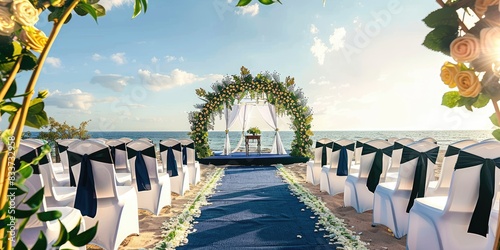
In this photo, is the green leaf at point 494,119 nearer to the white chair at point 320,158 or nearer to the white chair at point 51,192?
the white chair at point 51,192

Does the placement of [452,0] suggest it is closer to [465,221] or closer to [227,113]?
[465,221]

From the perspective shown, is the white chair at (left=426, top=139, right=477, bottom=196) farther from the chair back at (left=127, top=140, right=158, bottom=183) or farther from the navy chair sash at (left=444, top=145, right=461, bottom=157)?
the chair back at (left=127, top=140, right=158, bottom=183)

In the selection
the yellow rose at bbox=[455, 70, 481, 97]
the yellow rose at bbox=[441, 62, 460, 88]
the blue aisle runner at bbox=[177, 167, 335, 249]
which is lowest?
the blue aisle runner at bbox=[177, 167, 335, 249]

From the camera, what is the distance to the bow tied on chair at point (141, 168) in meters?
4.91

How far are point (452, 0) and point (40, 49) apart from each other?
1.09 meters

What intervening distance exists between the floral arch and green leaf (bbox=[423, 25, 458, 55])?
38.3 ft

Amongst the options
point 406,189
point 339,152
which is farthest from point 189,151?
point 406,189

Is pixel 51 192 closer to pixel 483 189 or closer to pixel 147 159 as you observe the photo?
pixel 147 159

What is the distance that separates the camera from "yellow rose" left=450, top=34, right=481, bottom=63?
764mm

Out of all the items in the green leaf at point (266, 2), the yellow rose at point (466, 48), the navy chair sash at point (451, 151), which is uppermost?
the green leaf at point (266, 2)

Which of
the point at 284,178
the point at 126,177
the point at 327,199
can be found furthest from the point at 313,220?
the point at 284,178

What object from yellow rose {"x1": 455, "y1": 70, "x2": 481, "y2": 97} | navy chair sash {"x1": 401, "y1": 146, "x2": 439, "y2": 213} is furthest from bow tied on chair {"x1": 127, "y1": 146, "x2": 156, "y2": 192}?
yellow rose {"x1": 455, "y1": 70, "x2": 481, "y2": 97}

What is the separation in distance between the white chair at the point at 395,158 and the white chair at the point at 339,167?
0.80 m

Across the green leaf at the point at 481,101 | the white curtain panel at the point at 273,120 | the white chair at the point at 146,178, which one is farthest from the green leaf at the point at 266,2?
the white curtain panel at the point at 273,120
